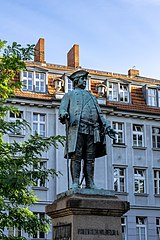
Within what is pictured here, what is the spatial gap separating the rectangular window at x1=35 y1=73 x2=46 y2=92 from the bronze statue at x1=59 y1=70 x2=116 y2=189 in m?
21.8

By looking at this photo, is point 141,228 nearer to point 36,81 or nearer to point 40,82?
point 40,82

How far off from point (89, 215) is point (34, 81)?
23.3 metres

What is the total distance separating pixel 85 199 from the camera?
9070 mm

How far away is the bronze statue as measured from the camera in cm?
974

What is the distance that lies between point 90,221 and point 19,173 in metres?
5.58

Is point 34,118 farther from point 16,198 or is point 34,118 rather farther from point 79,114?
point 79,114

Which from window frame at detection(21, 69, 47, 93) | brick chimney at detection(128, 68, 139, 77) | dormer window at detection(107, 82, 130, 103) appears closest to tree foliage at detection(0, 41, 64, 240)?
window frame at detection(21, 69, 47, 93)

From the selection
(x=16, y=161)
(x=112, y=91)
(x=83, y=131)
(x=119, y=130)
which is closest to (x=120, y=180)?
(x=119, y=130)

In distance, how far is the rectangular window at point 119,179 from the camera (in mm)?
31734

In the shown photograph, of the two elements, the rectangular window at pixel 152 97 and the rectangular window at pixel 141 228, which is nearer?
the rectangular window at pixel 141 228

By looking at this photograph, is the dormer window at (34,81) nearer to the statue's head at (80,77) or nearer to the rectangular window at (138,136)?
the rectangular window at (138,136)

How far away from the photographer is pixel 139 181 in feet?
107

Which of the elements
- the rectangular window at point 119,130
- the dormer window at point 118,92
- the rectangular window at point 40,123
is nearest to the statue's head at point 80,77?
the rectangular window at point 40,123

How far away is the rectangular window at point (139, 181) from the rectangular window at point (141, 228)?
1.74 meters
